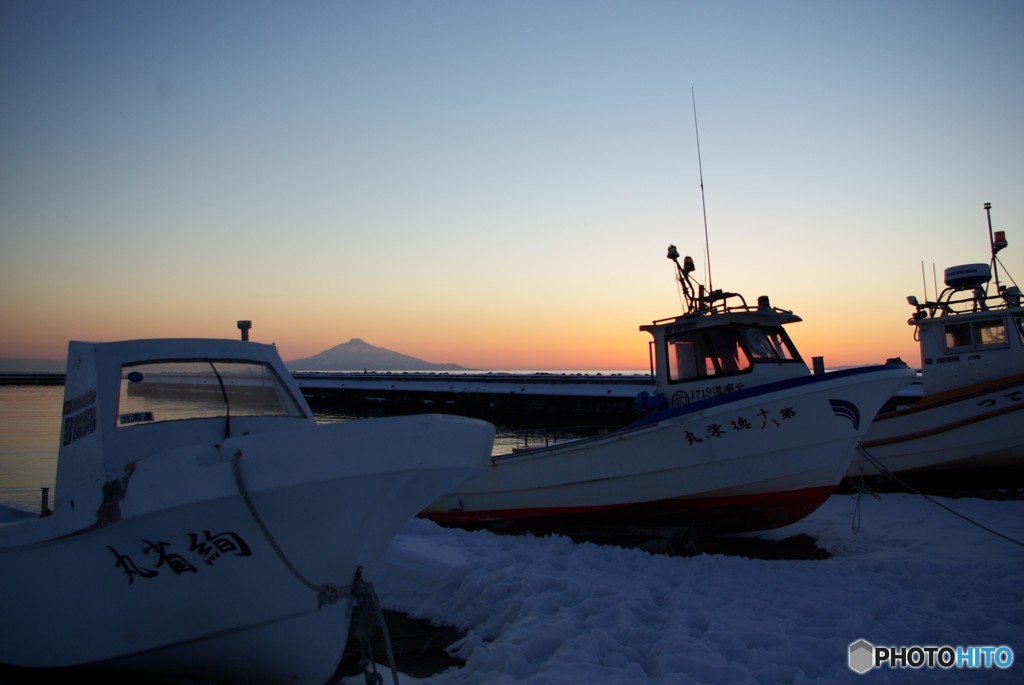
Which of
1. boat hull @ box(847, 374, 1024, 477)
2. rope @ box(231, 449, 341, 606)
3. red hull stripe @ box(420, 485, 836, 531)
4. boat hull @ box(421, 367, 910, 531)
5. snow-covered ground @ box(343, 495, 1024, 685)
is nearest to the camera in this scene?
rope @ box(231, 449, 341, 606)

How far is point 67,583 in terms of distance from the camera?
14.4ft

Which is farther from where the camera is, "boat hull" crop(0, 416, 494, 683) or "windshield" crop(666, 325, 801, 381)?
"windshield" crop(666, 325, 801, 381)

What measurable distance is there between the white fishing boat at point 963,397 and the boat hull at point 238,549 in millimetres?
9584

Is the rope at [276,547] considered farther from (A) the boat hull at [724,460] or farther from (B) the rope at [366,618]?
(A) the boat hull at [724,460]

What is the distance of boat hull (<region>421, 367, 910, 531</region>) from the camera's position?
819 centimetres

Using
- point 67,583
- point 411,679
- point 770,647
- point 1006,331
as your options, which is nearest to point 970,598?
point 770,647

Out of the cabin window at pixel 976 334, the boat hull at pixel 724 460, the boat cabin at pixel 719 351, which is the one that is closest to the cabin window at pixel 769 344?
the boat cabin at pixel 719 351

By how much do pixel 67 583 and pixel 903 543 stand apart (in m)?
8.98

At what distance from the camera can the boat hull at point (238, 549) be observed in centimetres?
368

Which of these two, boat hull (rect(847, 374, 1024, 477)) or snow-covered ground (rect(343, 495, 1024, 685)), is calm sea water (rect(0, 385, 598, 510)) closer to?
snow-covered ground (rect(343, 495, 1024, 685))

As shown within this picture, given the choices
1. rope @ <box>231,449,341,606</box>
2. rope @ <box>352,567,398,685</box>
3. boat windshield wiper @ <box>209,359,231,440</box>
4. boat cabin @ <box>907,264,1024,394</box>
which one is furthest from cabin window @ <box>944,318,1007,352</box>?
boat windshield wiper @ <box>209,359,231,440</box>

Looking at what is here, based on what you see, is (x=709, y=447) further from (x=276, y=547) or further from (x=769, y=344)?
(x=276, y=547)

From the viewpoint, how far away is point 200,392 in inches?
207

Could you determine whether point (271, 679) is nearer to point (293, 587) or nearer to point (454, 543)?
point (293, 587)
